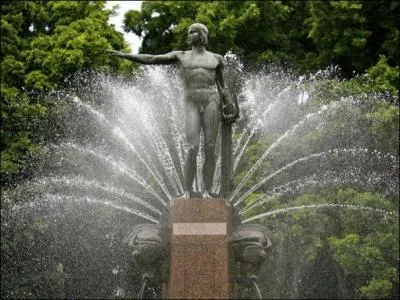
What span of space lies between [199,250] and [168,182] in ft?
44.1

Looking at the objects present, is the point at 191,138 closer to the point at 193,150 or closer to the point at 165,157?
the point at 193,150

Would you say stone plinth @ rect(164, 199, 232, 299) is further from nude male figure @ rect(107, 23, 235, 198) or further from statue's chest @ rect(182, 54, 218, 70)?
statue's chest @ rect(182, 54, 218, 70)

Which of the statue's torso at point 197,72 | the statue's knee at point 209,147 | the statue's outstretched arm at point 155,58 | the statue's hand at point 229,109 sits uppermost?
the statue's outstretched arm at point 155,58

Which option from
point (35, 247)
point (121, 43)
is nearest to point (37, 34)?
point (121, 43)

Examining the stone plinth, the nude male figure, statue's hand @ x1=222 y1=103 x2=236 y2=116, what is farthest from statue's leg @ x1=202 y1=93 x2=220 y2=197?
the stone plinth

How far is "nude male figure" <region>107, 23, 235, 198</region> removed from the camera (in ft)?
48.8

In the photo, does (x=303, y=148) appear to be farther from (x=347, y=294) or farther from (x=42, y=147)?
(x=42, y=147)

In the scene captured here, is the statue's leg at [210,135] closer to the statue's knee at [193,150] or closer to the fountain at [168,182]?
the statue's knee at [193,150]

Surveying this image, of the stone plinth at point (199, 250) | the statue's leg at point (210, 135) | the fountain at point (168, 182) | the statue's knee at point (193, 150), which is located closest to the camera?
the stone plinth at point (199, 250)

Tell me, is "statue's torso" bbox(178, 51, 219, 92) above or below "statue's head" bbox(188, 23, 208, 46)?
below

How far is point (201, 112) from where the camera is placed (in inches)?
590

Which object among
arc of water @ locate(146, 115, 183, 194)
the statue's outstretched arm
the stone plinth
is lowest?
the stone plinth

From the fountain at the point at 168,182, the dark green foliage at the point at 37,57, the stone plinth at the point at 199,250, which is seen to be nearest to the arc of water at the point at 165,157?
the fountain at the point at 168,182

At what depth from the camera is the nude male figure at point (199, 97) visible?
14.9m
